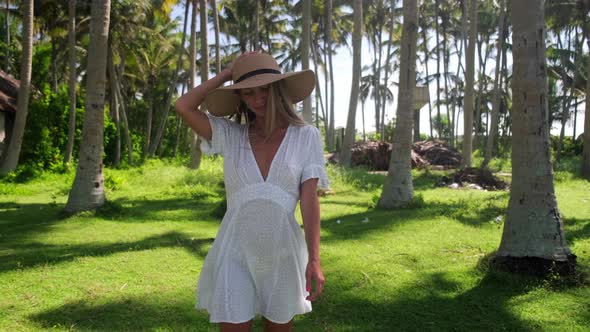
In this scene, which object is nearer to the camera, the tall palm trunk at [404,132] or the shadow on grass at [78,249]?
the shadow on grass at [78,249]

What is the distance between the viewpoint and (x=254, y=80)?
2121 millimetres

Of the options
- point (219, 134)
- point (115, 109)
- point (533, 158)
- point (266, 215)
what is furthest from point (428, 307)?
point (115, 109)

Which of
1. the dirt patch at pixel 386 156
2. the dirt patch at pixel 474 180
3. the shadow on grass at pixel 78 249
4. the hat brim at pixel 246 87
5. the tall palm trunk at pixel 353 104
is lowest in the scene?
the shadow on grass at pixel 78 249

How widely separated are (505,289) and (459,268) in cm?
77

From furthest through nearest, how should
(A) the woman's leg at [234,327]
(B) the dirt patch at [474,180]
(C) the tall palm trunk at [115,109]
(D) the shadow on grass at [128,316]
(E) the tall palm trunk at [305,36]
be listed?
1. (C) the tall palm trunk at [115,109]
2. (B) the dirt patch at [474,180]
3. (E) the tall palm trunk at [305,36]
4. (D) the shadow on grass at [128,316]
5. (A) the woman's leg at [234,327]

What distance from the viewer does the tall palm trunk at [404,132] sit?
9.55 m

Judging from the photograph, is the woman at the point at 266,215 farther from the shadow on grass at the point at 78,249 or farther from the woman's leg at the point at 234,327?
A: the shadow on grass at the point at 78,249

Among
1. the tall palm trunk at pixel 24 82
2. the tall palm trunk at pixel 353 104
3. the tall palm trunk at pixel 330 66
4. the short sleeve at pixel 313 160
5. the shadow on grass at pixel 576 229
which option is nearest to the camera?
the short sleeve at pixel 313 160

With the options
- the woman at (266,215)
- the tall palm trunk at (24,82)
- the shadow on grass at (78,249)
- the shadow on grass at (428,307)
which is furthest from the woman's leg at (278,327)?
the tall palm trunk at (24,82)

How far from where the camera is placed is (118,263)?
5.69 m

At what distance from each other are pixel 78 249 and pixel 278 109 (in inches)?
201

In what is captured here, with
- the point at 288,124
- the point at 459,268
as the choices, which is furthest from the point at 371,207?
the point at 288,124

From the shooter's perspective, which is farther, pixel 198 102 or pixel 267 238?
pixel 198 102

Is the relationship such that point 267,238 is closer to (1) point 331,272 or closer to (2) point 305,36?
(1) point 331,272
